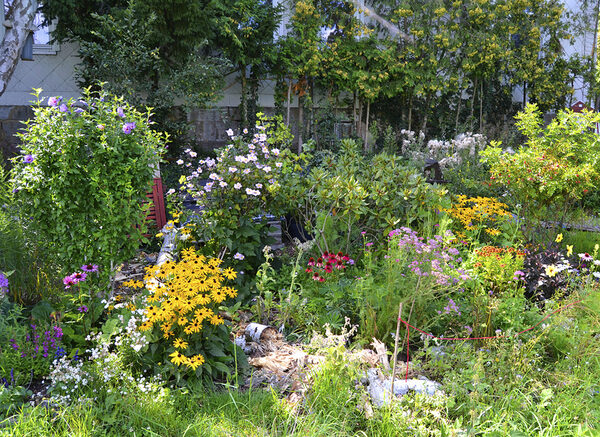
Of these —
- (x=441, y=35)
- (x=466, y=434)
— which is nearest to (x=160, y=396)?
(x=466, y=434)

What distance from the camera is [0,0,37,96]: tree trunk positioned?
6.60 m

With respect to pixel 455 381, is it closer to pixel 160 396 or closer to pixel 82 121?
pixel 160 396

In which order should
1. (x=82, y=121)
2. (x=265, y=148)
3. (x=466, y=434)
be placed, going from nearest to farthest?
1. (x=466, y=434)
2. (x=82, y=121)
3. (x=265, y=148)

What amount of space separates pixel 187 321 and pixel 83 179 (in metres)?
1.53

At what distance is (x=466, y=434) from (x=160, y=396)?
152 centimetres

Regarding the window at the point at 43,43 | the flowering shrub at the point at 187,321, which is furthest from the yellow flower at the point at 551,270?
the window at the point at 43,43

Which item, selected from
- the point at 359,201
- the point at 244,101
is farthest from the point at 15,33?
the point at 359,201

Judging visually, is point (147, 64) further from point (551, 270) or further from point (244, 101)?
point (551, 270)

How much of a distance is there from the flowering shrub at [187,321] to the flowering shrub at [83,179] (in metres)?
0.83

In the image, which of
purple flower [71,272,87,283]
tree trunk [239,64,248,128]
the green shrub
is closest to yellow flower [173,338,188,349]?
purple flower [71,272,87,283]

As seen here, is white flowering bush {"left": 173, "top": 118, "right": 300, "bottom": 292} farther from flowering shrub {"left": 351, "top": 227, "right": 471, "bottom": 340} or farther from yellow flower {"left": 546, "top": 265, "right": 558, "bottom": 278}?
yellow flower {"left": 546, "top": 265, "right": 558, "bottom": 278}

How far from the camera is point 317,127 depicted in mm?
11195

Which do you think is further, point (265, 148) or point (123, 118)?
point (265, 148)

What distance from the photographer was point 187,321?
2.75 metres
